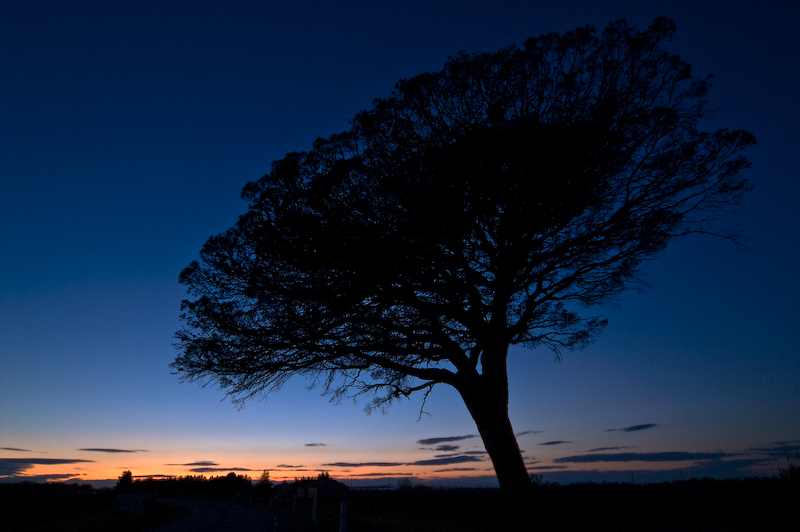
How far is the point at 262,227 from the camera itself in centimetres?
965

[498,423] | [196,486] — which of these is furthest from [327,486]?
[498,423]

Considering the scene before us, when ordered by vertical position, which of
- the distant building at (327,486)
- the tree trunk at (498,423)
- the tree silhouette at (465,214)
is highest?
the tree silhouette at (465,214)

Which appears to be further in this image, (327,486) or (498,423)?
(327,486)

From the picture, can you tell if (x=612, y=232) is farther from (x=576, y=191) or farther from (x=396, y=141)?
(x=396, y=141)

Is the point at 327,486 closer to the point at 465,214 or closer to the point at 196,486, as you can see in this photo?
the point at 196,486

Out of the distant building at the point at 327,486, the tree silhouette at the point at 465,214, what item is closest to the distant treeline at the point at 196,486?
the distant building at the point at 327,486

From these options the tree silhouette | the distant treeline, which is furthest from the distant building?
the tree silhouette

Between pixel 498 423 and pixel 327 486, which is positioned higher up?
pixel 498 423

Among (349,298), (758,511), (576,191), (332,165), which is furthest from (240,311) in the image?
(758,511)

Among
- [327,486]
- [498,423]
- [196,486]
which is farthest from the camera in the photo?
[327,486]

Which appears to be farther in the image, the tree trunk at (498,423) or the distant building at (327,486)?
the distant building at (327,486)

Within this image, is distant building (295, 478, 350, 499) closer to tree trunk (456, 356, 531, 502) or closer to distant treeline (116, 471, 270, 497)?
distant treeline (116, 471, 270, 497)

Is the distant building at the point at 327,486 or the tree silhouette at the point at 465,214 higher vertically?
the tree silhouette at the point at 465,214

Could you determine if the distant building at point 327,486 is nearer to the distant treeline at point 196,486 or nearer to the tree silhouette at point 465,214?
the distant treeline at point 196,486
